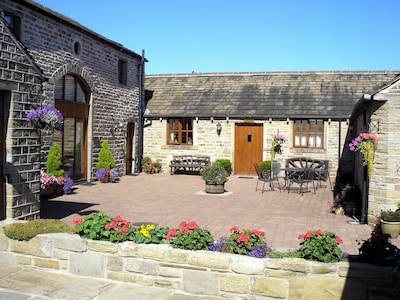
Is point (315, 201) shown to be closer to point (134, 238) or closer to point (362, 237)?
point (362, 237)

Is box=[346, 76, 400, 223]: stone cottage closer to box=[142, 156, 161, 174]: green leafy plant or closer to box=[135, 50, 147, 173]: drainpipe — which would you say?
box=[142, 156, 161, 174]: green leafy plant

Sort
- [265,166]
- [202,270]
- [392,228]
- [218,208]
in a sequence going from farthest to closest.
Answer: [265,166]
[218,208]
[392,228]
[202,270]

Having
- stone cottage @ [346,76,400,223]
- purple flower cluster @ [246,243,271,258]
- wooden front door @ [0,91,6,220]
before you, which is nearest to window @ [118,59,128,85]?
wooden front door @ [0,91,6,220]

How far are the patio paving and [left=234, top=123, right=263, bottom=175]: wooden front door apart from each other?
3588 mm

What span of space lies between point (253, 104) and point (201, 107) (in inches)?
101

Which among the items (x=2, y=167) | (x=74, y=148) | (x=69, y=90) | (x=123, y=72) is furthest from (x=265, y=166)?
(x=2, y=167)

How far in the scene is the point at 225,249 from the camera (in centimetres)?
536

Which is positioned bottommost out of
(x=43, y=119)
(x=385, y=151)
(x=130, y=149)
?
(x=130, y=149)

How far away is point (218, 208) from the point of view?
1152cm

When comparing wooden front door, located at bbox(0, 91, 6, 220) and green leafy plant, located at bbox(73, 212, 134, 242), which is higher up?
wooden front door, located at bbox(0, 91, 6, 220)

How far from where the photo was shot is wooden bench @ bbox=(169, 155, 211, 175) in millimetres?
20109

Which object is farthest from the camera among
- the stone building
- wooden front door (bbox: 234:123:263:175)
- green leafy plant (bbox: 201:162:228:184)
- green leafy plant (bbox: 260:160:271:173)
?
wooden front door (bbox: 234:123:263:175)

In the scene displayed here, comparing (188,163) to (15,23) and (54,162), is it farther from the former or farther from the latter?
(15,23)

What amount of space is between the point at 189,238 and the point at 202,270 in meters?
0.44
